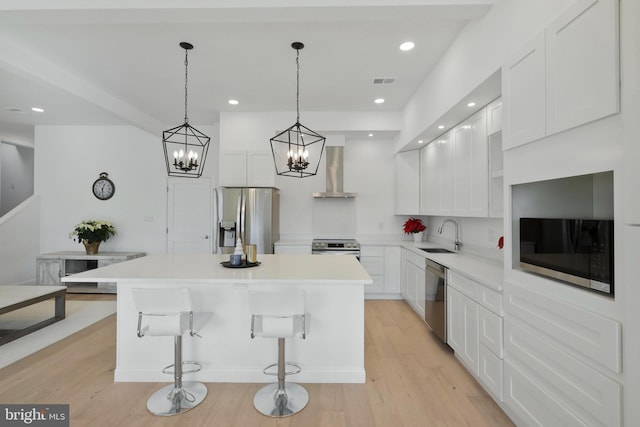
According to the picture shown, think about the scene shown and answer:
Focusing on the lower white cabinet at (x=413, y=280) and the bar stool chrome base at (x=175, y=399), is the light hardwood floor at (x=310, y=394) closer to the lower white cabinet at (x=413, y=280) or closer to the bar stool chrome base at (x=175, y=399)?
the bar stool chrome base at (x=175, y=399)

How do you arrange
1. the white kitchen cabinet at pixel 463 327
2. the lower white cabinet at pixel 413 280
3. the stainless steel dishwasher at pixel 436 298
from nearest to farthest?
the white kitchen cabinet at pixel 463 327, the stainless steel dishwasher at pixel 436 298, the lower white cabinet at pixel 413 280

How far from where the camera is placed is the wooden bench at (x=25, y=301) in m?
3.11

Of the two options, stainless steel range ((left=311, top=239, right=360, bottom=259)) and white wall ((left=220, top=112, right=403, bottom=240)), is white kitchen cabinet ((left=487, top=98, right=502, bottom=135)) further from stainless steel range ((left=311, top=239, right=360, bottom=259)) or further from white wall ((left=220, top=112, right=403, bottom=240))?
white wall ((left=220, top=112, right=403, bottom=240))

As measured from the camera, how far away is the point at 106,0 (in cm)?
212

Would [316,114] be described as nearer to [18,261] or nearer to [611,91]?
[611,91]

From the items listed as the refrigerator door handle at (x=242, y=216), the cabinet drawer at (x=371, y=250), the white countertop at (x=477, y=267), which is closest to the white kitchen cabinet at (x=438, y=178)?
the white countertop at (x=477, y=267)

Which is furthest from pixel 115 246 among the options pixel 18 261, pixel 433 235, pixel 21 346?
pixel 433 235

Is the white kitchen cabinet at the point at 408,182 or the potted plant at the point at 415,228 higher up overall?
the white kitchen cabinet at the point at 408,182

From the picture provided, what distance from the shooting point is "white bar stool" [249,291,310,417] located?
6.36ft

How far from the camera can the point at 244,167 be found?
4.66 m

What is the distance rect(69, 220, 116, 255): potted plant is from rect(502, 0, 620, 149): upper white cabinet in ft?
20.1

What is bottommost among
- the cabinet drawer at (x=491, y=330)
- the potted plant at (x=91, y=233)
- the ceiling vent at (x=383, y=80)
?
the cabinet drawer at (x=491, y=330)

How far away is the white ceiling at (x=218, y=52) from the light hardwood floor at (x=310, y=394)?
2.86m

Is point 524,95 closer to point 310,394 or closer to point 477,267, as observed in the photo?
point 477,267
